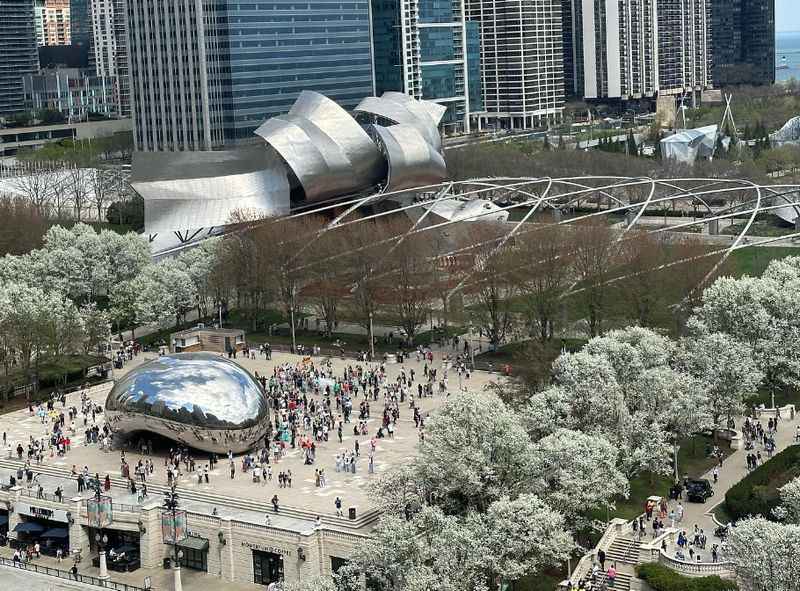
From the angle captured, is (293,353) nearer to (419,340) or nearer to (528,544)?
(419,340)

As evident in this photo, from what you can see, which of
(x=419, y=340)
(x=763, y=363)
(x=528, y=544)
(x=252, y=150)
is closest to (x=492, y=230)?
(x=419, y=340)

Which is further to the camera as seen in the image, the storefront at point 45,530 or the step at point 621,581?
the storefront at point 45,530

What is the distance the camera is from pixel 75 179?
130m

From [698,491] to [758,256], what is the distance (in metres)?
46.9

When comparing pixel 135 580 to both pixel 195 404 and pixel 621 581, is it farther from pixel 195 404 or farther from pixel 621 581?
pixel 621 581

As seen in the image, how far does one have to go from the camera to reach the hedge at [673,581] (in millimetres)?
41938

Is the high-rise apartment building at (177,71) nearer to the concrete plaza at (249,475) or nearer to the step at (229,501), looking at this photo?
the concrete plaza at (249,475)

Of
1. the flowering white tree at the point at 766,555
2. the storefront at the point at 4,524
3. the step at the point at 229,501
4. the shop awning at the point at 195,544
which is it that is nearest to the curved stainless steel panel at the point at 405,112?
the step at the point at 229,501

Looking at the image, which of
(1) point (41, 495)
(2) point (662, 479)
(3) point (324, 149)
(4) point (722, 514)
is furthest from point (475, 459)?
(3) point (324, 149)

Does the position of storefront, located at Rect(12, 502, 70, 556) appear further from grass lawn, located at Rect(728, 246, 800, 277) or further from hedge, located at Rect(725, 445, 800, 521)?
grass lawn, located at Rect(728, 246, 800, 277)

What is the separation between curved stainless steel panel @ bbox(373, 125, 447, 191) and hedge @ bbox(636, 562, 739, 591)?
6208 centimetres

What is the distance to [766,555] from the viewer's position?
3731cm

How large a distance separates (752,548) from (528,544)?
6.94m

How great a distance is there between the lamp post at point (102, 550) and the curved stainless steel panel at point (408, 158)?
55.4 m
